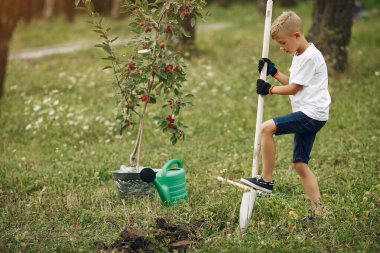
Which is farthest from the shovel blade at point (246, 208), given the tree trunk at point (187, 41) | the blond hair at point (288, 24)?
the tree trunk at point (187, 41)

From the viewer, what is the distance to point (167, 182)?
517 cm

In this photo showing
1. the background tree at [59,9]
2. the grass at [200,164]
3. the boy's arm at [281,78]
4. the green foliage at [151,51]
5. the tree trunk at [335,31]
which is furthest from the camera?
the background tree at [59,9]

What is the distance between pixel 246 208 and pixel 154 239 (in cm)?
76

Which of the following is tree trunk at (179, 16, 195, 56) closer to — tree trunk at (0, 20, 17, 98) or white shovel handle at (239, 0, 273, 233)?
tree trunk at (0, 20, 17, 98)

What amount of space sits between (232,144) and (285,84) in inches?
96.0

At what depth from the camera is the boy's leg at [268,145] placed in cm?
477

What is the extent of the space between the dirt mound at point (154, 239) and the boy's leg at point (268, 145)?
75cm

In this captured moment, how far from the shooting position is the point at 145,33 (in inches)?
213

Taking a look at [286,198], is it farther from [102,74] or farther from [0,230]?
[102,74]

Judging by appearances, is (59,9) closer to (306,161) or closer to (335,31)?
(335,31)

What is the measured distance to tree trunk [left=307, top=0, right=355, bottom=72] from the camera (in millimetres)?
9938

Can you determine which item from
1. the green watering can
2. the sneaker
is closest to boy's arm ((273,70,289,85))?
the sneaker

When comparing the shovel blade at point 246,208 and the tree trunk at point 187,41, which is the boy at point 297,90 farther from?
the tree trunk at point 187,41

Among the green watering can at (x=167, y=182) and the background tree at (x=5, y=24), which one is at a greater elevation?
the background tree at (x=5, y=24)
